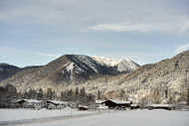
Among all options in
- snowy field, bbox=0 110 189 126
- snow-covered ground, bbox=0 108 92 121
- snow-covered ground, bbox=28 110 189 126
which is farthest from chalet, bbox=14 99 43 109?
snow-covered ground, bbox=28 110 189 126

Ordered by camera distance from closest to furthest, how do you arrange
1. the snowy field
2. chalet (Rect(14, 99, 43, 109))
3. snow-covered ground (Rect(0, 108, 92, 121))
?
1. the snowy field
2. snow-covered ground (Rect(0, 108, 92, 121))
3. chalet (Rect(14, 99, 43, 109))

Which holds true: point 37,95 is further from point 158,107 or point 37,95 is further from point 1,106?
point 158,107

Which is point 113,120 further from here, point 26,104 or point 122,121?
point 26,104

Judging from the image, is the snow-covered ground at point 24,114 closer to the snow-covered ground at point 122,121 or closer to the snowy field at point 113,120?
the snowy field at point 113,120

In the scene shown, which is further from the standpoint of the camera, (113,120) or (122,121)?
(113,120)

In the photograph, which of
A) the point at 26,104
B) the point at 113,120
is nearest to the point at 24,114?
the point at 113,120

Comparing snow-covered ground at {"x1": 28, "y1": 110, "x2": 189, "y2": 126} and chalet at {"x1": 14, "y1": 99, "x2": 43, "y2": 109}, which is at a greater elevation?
snow-covered ground at {"x1": 28, "y1": 110, "x2": 189, "y2": 126}

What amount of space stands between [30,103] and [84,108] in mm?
34128

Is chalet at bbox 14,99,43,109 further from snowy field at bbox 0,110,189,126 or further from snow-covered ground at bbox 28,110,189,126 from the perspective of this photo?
snow-covered ground at bbox 28,110,189,126

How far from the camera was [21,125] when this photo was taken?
37031 mm

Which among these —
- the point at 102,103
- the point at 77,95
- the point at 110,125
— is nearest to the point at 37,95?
the point at 77,95

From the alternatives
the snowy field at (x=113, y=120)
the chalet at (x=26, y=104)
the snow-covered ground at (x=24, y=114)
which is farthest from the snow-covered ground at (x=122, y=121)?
the chalet at (x=26, y=104)

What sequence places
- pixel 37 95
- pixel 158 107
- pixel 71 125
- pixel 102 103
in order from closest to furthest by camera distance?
pixel 71 125, pixel 102 103, pixel 158 107, pixel 37 95

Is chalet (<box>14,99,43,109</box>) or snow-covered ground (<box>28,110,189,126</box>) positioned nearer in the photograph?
snow-covered ground (<box>28,110,189,126</box>)
